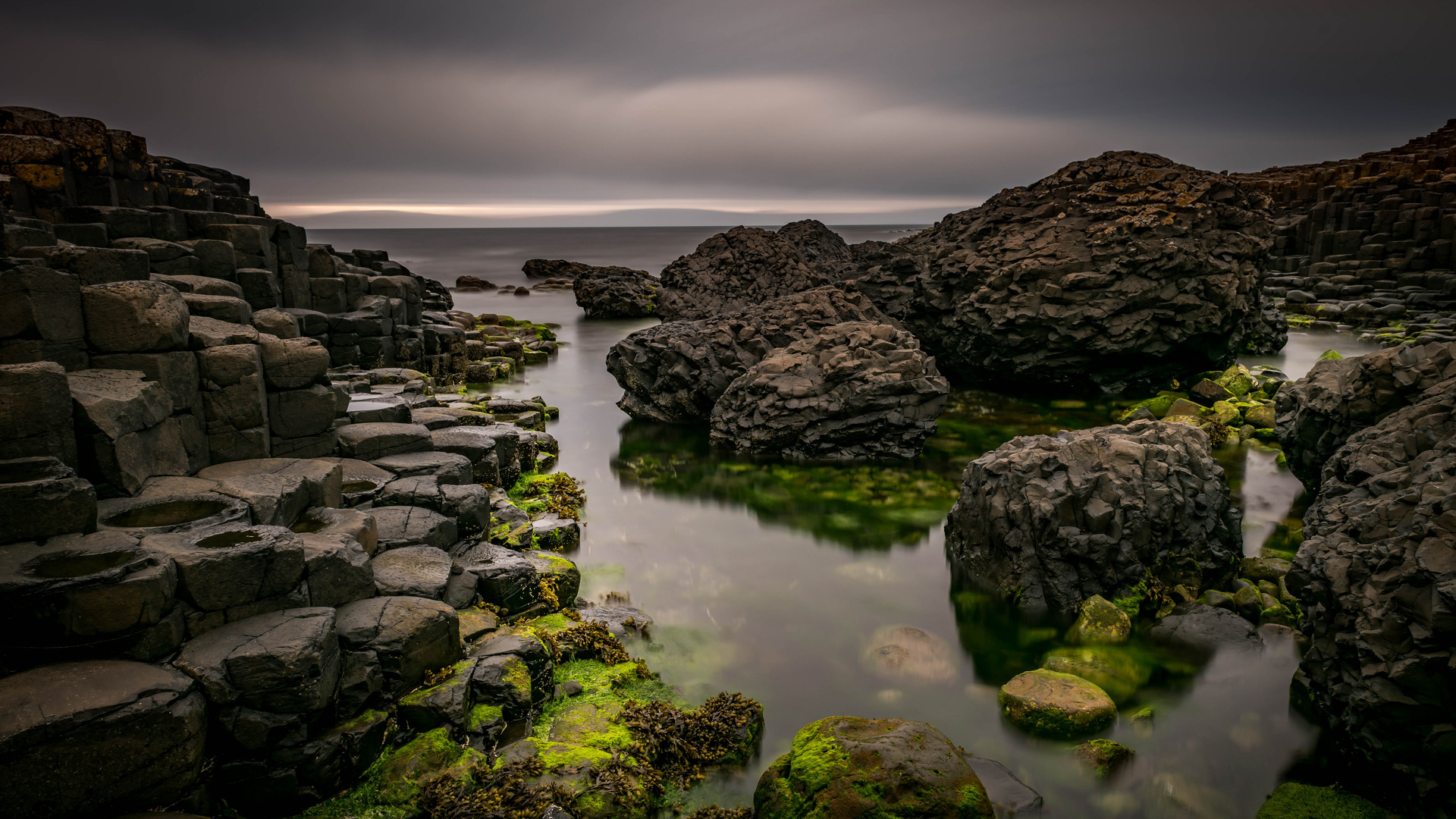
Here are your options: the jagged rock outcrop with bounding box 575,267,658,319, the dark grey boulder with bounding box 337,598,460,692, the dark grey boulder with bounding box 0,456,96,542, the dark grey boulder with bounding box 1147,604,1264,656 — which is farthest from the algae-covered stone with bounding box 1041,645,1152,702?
the jagged rock outcrop with bounding box 575,267,658,319

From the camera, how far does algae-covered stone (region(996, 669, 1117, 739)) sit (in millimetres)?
5859

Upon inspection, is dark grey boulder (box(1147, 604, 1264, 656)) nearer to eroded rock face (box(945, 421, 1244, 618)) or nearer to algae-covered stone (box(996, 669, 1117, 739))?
eroded rock face (box(945, 421, 1244, 618))

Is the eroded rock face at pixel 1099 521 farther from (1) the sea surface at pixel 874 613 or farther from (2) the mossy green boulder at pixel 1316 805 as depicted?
(2) the mossy green boulder at pixel 1316 805

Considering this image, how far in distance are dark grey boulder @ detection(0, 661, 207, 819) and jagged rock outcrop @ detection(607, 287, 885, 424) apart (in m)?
10.8

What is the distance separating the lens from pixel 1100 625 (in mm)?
7035

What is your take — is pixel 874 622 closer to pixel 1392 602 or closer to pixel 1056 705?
pixel 1056 705

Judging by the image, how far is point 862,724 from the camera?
489cm

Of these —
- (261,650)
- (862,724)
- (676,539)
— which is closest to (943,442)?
(676,539)

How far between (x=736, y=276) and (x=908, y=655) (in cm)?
1879

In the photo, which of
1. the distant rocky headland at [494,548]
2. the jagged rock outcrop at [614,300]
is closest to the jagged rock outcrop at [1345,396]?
the distant rocky headland at [494,548]

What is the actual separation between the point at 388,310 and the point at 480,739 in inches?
519

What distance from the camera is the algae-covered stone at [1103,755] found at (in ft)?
18.1

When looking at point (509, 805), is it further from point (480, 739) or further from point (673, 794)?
point (673, 794)

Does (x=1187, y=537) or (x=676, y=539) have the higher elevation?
(x=1187, y=537)
